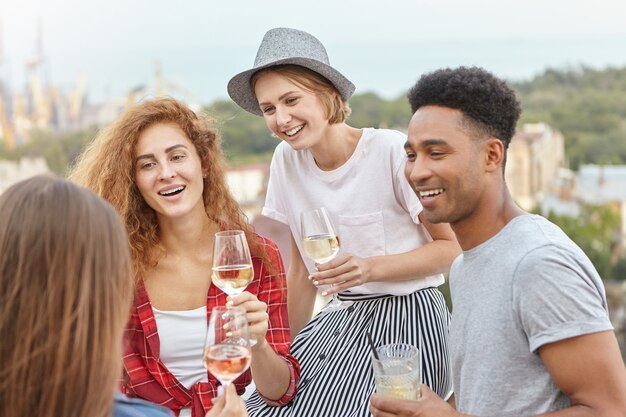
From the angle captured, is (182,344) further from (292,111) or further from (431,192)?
(431,192)

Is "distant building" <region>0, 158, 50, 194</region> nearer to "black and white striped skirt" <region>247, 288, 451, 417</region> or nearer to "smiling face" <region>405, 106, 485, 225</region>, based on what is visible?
"black and white striped skirt" <region>247, 288, 451, 417</region>

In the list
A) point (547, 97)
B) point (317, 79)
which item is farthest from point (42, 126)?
point (317, 79)

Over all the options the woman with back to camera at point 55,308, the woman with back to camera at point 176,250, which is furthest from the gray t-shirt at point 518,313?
the woman with back to camera at point 55,308

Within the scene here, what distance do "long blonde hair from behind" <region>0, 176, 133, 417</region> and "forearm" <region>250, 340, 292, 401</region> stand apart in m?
1.16

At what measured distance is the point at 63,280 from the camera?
123 cm

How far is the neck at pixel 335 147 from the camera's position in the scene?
2.84 meters

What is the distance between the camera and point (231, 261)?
225 cm

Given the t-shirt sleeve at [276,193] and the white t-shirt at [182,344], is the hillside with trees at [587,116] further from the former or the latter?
the white t-shirt at [182,344]

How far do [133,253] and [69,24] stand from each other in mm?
77342

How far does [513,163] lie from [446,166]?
157 ft

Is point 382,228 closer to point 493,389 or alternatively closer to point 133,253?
point 133,253

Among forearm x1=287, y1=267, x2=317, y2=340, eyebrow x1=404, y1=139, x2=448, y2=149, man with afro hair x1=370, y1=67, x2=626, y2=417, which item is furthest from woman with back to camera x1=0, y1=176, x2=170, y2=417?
forearm x1=287, y1=267, x2=317, y2=340

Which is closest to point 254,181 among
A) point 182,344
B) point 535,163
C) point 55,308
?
point 535,163

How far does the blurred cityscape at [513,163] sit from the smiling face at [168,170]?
28.7m
